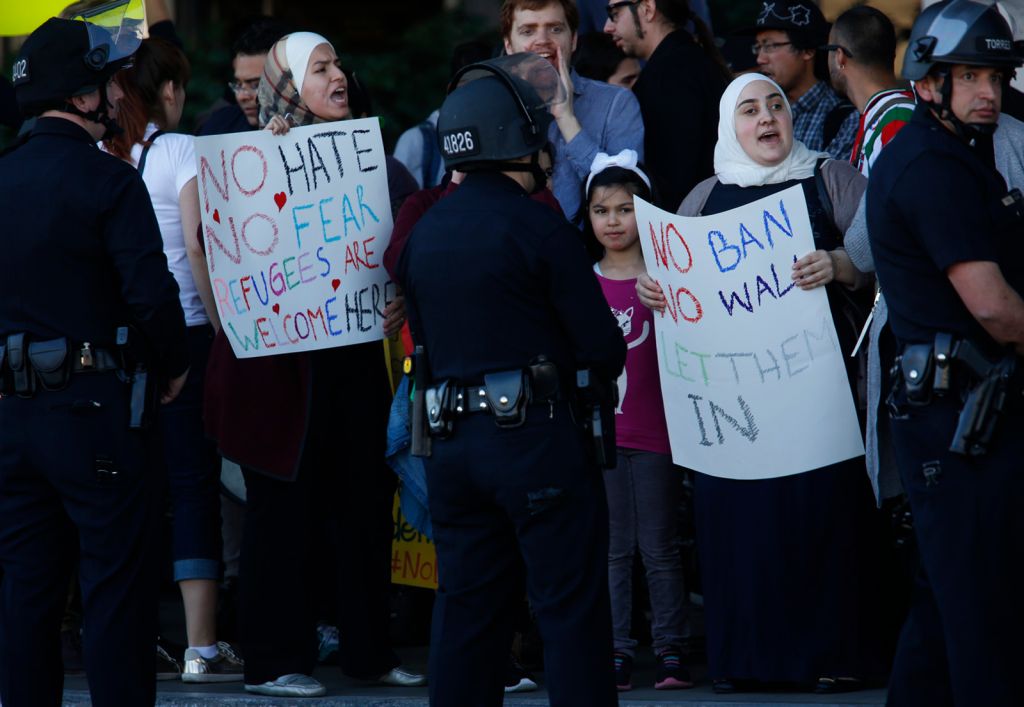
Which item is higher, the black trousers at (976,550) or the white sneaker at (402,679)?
the black trousers at (976,550)

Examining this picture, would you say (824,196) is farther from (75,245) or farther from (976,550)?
(75,245)

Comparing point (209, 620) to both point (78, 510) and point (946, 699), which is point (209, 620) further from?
point (946, 699)

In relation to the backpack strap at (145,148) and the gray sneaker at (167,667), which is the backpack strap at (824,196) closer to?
the backpack strap at (145,148)

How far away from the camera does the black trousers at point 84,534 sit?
5008 millimetres

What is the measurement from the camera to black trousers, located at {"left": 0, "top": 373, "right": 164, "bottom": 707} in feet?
16.4

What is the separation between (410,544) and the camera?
6672mm

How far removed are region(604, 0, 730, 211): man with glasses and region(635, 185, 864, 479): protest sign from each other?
0.55m

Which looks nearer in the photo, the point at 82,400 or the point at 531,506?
the point at 531,506

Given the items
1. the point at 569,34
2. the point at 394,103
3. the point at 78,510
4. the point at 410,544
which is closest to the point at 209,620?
the point at 410,544

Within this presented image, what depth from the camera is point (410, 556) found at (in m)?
6.67

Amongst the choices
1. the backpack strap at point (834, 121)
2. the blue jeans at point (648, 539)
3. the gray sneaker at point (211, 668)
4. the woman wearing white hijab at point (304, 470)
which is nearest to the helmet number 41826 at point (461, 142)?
the woman wearing white hijab at point (304, 470)

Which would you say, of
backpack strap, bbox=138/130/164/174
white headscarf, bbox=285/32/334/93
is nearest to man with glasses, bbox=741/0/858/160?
white headscarf, bbox=285/32/334/93

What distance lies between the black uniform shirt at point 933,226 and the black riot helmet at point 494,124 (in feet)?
3.14

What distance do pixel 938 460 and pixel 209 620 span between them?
3.12 meters
